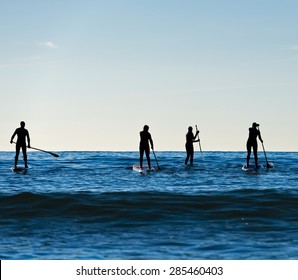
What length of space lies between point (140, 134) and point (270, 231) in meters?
15.6

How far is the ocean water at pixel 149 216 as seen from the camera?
613 inches

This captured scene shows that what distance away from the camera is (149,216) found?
21312mm

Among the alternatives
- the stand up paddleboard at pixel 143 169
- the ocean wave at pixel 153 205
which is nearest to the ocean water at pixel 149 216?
the ocean wave at pixel 153 205

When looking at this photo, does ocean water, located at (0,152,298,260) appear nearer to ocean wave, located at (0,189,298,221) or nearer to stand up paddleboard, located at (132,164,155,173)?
ocean wave, located at (0,189,298,221)

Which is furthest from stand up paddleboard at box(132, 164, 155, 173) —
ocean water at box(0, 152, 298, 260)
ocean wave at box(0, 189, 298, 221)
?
ocean wave at box(0, 189, 298, 221)

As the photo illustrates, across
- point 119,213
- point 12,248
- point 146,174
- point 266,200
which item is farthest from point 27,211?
point 146,174

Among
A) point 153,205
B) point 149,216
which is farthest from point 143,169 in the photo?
point 149,216

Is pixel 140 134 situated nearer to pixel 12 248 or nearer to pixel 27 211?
pixel 27 211

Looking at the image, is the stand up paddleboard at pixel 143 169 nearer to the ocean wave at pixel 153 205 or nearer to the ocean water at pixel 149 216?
the ocean water at pixel 149 216

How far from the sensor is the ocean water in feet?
51.1

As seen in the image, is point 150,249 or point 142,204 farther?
point 142,204

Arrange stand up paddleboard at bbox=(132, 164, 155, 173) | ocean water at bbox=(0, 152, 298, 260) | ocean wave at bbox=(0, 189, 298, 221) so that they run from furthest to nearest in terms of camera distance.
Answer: stand up paddleboard at bbox=(132, 164, 155, 173) < ocean wave at bbox=(0, 189, 298, 221) < ocean water at bbox=(0, 152, 298, 260)

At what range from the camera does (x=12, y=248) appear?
1576cm

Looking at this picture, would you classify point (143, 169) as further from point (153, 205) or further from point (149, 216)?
point (149, 216)
